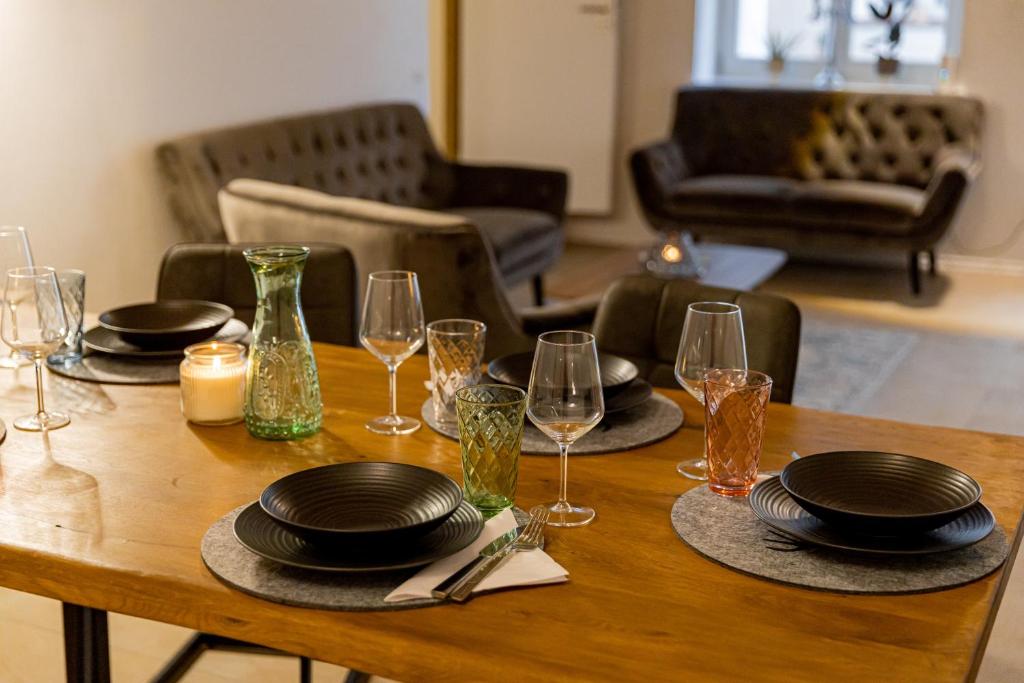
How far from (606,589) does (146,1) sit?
132 inches

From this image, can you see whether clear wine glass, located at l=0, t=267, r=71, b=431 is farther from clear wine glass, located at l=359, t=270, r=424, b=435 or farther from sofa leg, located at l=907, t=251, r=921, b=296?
sofa leg, located at l=907, t=251, r=921, b=296

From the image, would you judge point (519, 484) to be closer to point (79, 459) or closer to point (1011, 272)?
point (79, 459)

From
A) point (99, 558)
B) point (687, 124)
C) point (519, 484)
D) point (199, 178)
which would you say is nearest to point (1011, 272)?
point (687, 124)

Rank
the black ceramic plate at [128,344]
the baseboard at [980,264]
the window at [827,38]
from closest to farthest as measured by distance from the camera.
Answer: the black ceramic plate at [128,344] < the baseboard at [980,264] < the window at [827,38]

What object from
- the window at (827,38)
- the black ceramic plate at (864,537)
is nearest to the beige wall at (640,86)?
the window at (827,38)

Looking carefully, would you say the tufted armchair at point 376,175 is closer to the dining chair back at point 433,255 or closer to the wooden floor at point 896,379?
the wooden floor at point 896,379

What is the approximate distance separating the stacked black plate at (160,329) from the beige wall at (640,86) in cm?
474

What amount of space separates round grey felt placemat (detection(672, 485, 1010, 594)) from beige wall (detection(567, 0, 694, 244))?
5387 millimetres

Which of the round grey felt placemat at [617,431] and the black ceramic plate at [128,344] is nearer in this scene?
the round grey felt placemat at [617,431]

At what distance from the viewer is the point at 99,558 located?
3.79ft

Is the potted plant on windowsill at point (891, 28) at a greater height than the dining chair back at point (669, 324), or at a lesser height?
greater

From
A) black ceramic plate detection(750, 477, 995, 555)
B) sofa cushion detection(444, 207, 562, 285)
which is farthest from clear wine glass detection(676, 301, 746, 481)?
sofa cushion detection(444, 207, 562, 285)

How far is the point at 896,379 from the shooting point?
423 centimetres

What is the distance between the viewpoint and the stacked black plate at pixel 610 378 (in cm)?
157
